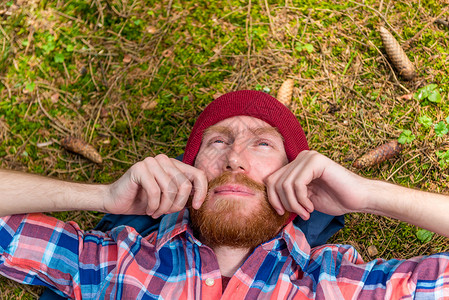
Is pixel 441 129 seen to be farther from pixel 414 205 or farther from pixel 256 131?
pixel 256 131

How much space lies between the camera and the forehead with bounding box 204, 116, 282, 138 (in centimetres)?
242

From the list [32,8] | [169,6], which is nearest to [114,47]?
[169,6]

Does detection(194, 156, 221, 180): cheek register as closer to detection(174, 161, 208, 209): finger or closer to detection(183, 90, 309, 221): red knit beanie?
detection(183, 90, 309, 221): red knit beanie

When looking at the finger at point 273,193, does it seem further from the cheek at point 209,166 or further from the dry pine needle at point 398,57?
the dry pine needle at point 398,57

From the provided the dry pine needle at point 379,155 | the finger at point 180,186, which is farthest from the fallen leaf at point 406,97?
the finger at point 180,186

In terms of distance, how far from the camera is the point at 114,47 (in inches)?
129

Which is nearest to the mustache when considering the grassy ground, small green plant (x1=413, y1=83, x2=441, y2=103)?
the grassy ground

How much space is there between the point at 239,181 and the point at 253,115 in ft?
1.70

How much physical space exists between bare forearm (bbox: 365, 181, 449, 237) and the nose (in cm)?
67

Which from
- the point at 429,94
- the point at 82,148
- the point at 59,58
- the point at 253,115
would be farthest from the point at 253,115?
the point at 59,58

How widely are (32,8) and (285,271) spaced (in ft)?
9.60

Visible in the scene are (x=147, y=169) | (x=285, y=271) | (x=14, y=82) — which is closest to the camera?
(x=147, y=169)

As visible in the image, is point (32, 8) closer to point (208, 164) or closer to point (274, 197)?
point (208, 164)

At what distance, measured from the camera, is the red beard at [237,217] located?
2162 mm
